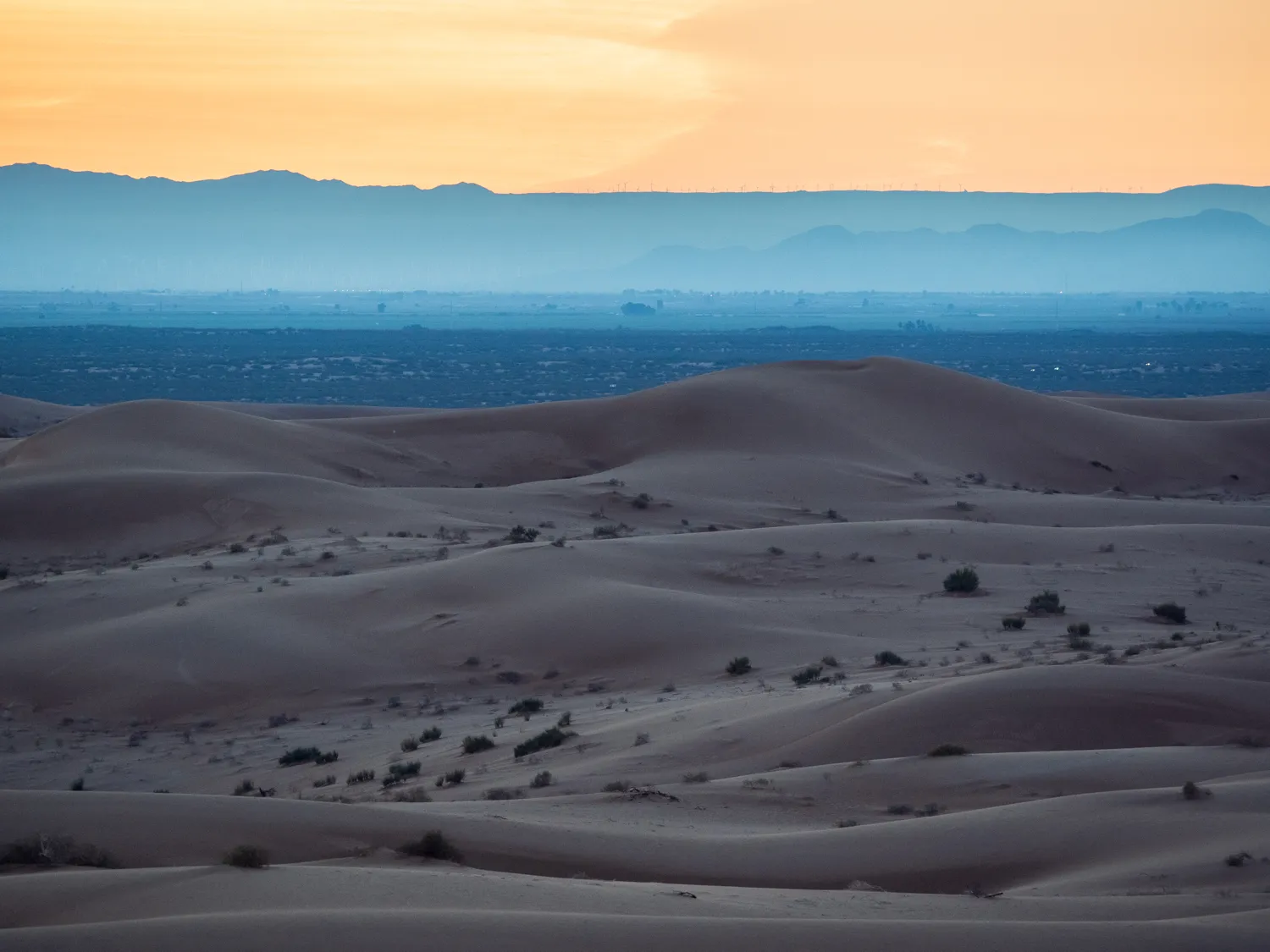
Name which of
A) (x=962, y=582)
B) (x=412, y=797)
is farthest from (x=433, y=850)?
(x=962, y=582)

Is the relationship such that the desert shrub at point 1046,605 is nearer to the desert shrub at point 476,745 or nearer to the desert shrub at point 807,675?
the desert shrub at point 807,675

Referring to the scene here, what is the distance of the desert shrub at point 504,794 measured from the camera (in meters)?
11.6

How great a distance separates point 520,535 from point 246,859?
63.1ft

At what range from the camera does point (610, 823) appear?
10047mm

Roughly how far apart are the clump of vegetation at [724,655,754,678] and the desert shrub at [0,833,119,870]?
990 cm

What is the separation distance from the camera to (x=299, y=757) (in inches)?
579

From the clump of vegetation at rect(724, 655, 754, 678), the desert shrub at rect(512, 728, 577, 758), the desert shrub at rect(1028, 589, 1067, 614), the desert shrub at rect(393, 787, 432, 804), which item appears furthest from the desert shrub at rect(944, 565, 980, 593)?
the desert shrub at rect(393, 787, 432, 804)

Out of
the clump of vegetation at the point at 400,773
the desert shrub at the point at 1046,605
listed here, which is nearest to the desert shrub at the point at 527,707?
the clump of vegetation at the point at 400,773

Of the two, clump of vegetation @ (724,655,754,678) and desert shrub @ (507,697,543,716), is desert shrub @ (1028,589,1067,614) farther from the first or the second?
desert shrub @ (507,697,543,716)

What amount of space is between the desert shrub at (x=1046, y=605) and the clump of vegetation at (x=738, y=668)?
5099mm

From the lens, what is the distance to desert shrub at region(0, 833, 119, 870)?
811 centimetres

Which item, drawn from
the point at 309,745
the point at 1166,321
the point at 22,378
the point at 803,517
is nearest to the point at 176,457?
the point at 803,517

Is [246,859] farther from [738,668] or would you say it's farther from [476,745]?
[738,668]

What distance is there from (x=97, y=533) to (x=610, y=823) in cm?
2286
